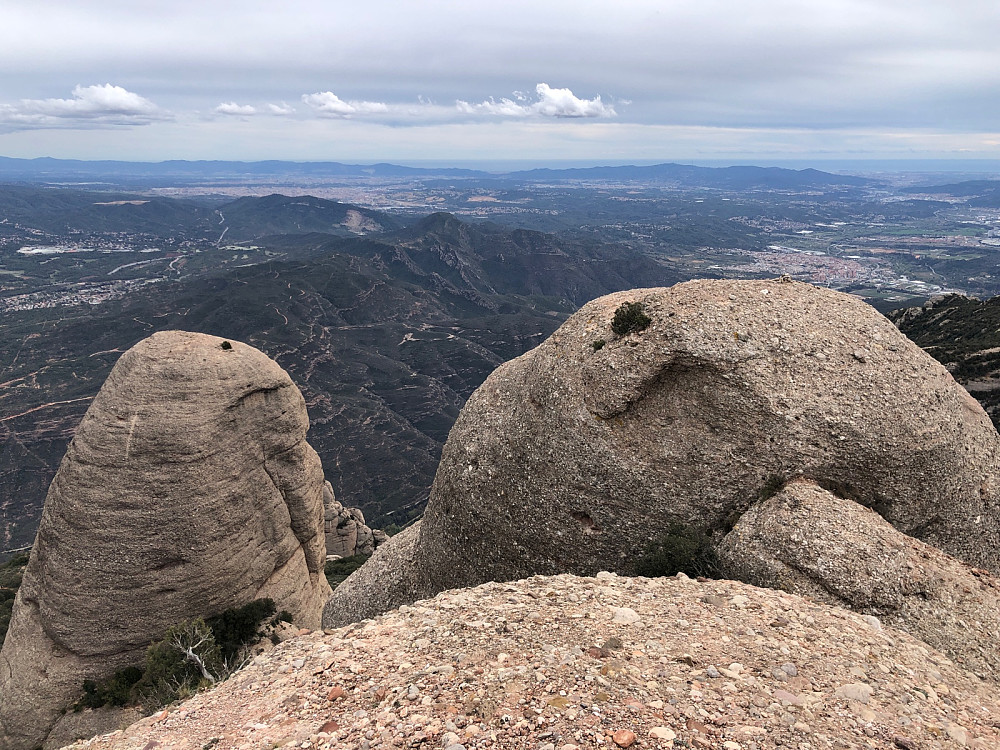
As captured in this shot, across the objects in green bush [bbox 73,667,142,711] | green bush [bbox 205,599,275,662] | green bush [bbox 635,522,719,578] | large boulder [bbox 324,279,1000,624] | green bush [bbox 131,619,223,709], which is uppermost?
large boulder [bbox 324,279,1000,624]

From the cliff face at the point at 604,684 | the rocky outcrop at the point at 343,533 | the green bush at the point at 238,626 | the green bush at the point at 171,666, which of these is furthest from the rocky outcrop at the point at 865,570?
the rocky outcrop at the point at 343,533

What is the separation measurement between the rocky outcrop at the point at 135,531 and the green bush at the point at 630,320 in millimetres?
23549

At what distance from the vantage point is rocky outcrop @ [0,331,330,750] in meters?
29.0

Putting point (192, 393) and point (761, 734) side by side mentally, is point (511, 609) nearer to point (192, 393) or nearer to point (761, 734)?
point (761, 734)

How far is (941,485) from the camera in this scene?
18406mm

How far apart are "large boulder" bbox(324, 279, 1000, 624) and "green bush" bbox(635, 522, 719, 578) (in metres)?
0.55

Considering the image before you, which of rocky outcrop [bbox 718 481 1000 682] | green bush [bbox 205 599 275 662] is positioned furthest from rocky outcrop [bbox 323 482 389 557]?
rocky outcrop [bbox 718 481 1000 682]

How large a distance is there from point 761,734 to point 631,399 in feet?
38.5

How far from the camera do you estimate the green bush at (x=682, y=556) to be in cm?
1711

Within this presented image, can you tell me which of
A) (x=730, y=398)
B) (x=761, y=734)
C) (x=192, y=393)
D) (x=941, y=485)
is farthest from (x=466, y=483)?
(x=192, y=393)

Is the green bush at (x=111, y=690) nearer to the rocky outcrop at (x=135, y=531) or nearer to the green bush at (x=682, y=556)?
the rocky outcrop at (x=135, y=531)

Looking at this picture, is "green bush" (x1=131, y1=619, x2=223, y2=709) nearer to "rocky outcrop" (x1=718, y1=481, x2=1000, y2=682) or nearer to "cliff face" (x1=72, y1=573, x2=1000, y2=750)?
"cliff face" (x1=72, y1=573, x2=1000, y2=750)

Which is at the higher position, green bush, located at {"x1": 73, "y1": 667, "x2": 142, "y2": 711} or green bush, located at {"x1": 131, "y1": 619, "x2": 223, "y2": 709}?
green bush, located at {"x1": 131, "y1": 619, "x2": 223, "y2": 709}

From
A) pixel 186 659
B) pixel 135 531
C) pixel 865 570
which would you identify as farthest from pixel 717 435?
pixel 135 531
